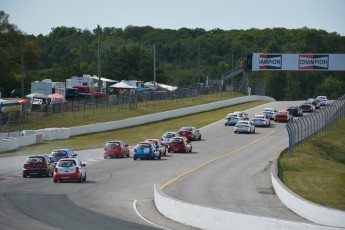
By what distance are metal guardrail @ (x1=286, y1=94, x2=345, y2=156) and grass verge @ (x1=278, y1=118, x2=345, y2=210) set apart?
Result: 56cm

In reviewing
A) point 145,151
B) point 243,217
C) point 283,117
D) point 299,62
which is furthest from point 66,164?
point 299,62

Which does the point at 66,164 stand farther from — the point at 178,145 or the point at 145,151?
the point at 178,145

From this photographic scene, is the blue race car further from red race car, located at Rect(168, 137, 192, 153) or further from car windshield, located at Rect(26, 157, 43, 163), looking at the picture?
car windshield, located at Rect(26, 157, 43, 163)

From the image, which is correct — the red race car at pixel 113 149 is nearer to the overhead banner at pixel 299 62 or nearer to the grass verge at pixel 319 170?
the grass verge at pixel 319 170

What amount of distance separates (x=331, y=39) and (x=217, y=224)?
18337 centimetres

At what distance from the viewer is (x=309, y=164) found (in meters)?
46.4

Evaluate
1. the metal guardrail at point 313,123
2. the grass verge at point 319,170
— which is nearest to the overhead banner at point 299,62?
the metal guardrail at point 313,123

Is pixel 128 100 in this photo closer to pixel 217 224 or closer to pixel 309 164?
pixel 309 164

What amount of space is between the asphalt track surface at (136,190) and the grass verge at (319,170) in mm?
1290

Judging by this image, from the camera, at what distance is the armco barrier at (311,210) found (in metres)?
20.7

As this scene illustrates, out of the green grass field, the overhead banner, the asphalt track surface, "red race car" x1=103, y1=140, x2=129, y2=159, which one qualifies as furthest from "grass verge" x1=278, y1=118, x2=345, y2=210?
the overhead banner

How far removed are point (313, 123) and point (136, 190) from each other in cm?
3077

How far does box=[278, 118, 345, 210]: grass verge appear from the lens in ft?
104

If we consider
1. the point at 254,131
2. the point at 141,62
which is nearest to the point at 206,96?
the point at 254,131
